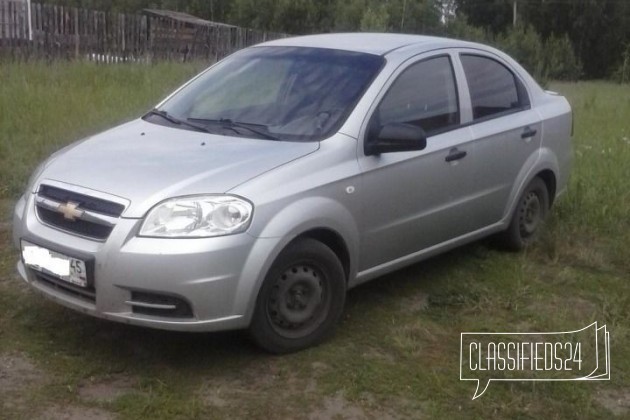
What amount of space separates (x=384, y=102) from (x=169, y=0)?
112ft

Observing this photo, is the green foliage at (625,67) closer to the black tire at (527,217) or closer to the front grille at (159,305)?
the black tire at (527,217)

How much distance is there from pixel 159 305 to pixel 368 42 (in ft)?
8.00

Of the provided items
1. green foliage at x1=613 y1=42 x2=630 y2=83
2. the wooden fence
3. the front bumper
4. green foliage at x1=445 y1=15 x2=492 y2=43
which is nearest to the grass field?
the front bumper

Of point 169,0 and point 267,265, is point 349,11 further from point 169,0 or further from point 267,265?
point 267,265

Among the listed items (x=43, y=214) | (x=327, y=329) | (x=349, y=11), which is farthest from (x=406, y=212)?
(x=349, y=11)

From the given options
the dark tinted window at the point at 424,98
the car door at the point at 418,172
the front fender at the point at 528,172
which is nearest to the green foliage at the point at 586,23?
the front fender at the point at 528,172

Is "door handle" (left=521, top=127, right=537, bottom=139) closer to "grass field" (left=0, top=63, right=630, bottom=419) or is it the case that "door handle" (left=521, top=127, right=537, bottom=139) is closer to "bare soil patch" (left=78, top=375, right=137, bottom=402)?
"grass field" (left=0, top=63, right=630, bottom=419)

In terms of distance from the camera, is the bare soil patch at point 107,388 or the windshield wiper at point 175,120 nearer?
the bare soil patch at point 107,388

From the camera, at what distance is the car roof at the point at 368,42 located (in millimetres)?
5777

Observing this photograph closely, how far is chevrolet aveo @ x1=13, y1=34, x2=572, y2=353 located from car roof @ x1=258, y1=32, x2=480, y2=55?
0.02 meters

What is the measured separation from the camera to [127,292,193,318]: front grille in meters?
4.34

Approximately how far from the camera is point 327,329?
4961mm

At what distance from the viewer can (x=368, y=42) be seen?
19.6ft

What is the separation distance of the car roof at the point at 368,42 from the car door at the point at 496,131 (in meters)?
0.23
